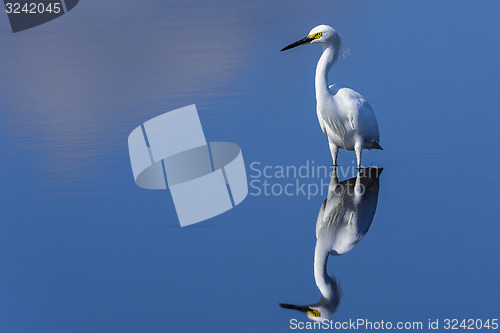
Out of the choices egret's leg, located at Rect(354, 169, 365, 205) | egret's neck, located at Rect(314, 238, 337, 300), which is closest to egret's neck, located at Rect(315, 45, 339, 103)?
egret's leg, located at Rect(354, 169, 365, 205)

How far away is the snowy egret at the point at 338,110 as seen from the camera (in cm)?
761

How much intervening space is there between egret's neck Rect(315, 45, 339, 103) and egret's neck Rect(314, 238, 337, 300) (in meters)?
1.78

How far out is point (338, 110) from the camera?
25.0 feet

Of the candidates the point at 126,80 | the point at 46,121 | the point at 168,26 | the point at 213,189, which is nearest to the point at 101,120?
the point at 46,121

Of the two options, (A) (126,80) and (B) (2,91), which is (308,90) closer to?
(A) (126,80)

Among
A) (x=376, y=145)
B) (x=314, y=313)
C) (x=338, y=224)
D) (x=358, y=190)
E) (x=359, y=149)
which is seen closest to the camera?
(x=314, y=313)

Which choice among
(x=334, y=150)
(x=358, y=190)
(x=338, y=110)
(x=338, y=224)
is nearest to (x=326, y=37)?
(x=338, y=110)

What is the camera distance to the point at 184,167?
321 inches

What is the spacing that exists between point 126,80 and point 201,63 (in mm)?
1079

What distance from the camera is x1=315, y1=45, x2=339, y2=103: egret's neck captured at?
7.61 meters

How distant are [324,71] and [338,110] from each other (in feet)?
1.17

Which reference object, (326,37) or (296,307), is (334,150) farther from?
(296,307)

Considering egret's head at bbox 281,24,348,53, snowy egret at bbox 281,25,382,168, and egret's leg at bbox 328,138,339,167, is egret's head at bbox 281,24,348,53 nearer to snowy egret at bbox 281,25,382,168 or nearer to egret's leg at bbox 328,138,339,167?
snowy egret at bbox 281,25,382,168

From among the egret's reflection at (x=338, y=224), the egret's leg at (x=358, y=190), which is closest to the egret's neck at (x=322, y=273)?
the egret's reflection at (x=338, y=224)
